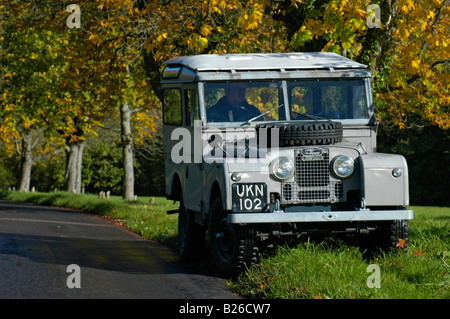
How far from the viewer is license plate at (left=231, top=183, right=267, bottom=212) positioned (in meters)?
8.48

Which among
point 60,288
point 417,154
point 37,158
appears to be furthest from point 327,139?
point 37,158

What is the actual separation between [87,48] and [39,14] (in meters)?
1.82

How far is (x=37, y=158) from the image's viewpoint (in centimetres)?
5797

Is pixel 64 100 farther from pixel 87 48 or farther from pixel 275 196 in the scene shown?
pixel 275 196

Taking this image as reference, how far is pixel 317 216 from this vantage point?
28.0ft

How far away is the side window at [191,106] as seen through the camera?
10211mm

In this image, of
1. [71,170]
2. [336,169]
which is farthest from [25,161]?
[336,169]

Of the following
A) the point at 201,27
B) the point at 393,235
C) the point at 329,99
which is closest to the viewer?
the point at 393,235

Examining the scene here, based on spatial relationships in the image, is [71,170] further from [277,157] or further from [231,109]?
[277,157]

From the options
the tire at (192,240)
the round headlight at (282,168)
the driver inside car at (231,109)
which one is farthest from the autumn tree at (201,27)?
the round headlight at (282,168)

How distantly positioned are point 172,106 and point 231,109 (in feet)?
6.21

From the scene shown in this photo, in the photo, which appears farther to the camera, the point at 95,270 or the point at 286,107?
the point at 286,107

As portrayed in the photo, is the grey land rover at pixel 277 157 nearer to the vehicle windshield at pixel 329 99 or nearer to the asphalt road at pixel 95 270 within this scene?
the vehicle windshield at pixel 329 99

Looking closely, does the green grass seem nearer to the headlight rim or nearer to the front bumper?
the front bumper
